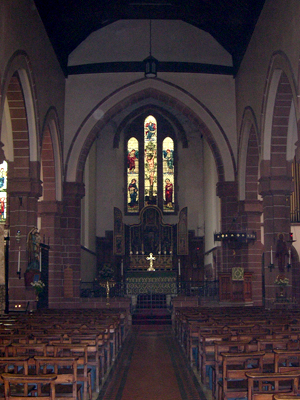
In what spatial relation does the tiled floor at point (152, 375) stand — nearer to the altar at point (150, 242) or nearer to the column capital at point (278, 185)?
the column capital at point (278, 185)

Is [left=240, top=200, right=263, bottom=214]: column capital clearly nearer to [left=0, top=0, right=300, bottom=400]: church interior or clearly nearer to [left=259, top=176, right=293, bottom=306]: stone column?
[left=0, top=0, right=300, bottom=400]: church interior

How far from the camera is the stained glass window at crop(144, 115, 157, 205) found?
101 ft

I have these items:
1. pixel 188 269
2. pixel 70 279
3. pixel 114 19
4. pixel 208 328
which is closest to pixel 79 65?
pixel 114 19

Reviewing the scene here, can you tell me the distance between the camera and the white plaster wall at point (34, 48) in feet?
43.0

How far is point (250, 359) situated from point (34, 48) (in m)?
12.2

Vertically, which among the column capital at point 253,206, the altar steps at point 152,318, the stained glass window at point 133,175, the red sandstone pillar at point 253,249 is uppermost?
the stained glass window at point 133,175

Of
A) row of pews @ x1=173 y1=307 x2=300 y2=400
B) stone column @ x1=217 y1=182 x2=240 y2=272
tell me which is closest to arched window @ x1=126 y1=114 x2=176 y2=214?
stone column @ x1=217 y1=182 x2=240 y2=272

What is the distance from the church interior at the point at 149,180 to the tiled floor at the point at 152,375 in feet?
0.16

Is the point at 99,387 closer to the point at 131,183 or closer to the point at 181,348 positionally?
the point at 181,348

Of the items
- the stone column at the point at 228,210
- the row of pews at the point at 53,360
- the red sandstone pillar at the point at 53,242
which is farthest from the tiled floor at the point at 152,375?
the stone column at the point at 228,210

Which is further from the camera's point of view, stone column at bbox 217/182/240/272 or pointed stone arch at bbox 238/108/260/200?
stone column at bbox 217/182/240/272

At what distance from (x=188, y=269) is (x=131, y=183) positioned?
547 cm

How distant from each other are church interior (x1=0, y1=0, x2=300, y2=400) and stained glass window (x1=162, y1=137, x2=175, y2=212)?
0.08m

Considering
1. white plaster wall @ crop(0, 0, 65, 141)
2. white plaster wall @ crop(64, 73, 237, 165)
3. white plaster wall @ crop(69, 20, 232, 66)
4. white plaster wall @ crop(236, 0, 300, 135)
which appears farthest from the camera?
white plaster wall @ crop(69, 20, 232, 66)
